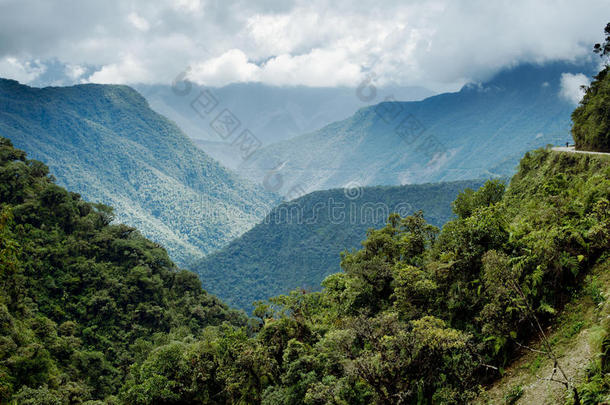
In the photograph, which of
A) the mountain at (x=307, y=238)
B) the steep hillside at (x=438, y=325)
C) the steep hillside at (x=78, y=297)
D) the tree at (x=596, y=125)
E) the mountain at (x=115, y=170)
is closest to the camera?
the steep hillside at (x=438, y=325)

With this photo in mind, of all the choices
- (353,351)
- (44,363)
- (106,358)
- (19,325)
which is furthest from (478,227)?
(106,358)

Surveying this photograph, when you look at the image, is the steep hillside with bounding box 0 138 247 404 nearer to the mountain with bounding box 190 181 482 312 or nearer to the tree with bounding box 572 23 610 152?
the tree with bounding box 572 23 610 152

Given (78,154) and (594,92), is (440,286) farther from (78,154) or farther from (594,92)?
(78,154)

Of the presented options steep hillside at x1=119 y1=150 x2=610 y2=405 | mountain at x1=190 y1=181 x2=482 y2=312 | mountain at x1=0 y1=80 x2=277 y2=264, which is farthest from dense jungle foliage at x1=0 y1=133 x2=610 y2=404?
mountain at x1=0 y1=80 x2=277 y2=264

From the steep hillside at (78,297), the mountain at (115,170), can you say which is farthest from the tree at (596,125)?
the mountain at (115,170)

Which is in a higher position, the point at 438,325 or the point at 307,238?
the point at 307,238

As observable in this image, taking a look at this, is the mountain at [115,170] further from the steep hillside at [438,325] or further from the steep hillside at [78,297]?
the steep hillside at [438,325]

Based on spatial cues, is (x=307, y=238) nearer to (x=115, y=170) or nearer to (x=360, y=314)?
(x=115, y=170)

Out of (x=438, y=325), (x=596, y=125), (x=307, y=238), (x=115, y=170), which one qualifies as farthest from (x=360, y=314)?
(x=115, y=170)
